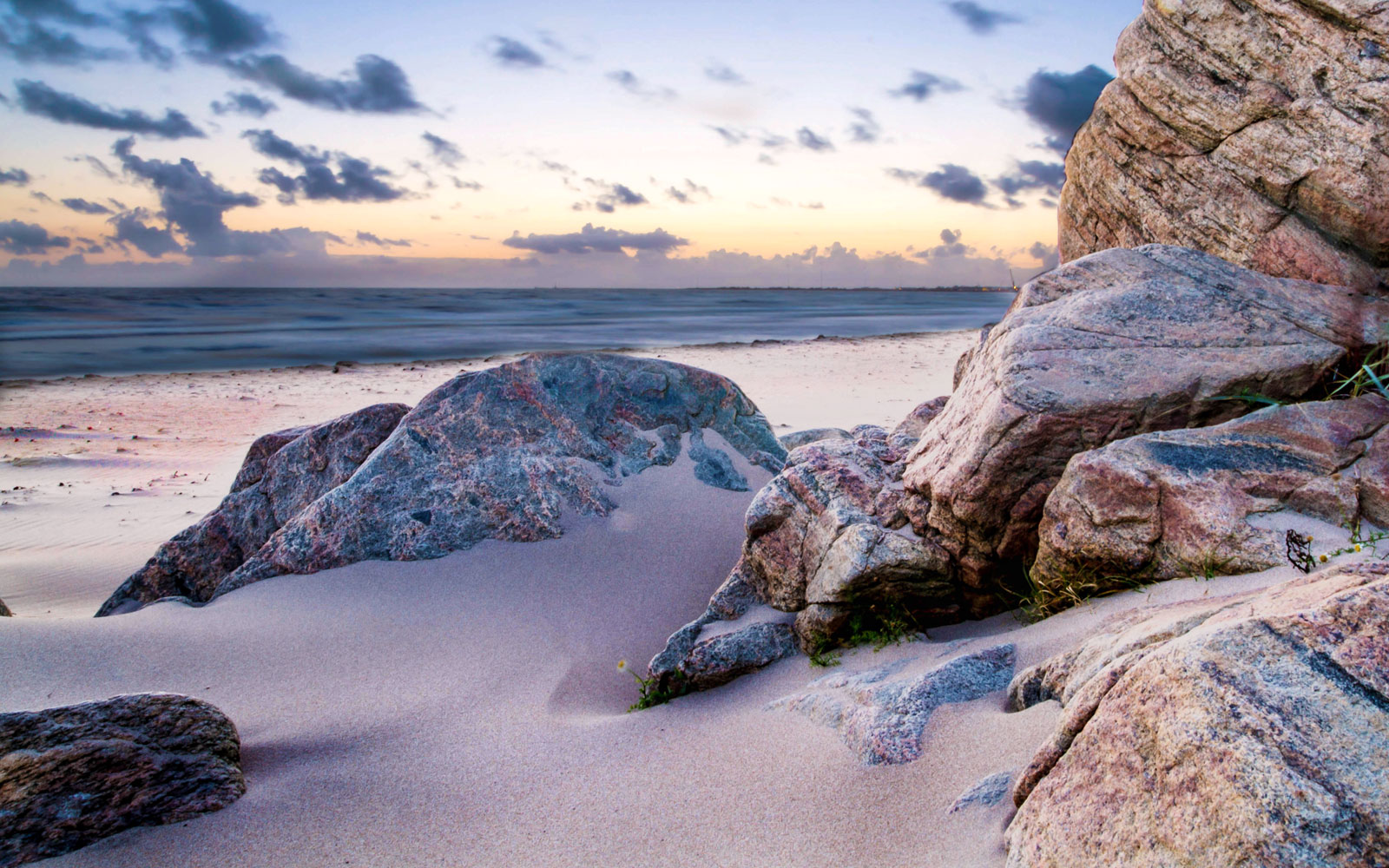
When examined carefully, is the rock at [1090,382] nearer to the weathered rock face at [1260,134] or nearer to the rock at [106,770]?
the weathered rock face at [1260,134]

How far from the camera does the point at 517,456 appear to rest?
5.67m

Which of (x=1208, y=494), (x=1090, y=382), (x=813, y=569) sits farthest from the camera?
(x=813, y=569)

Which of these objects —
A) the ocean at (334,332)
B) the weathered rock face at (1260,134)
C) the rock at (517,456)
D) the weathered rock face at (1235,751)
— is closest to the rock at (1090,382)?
the weathered rock face at (1260,134)

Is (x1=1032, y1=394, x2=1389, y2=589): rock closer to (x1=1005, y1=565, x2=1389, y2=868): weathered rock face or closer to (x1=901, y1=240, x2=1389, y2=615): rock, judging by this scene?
(x1=901, y1=240, x2=1389, y2=615): rock

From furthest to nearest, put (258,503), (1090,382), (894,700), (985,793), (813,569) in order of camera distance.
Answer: (258,503), (813,569), (1090,382), (894,700), (985,793)

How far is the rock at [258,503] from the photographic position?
218 inches

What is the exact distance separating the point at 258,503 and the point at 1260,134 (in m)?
7.68

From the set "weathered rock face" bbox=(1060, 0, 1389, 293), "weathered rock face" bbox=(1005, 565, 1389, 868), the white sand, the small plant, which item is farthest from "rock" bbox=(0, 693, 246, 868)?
"weathered rock face" bbox=(1060, 0, 1389, 293)

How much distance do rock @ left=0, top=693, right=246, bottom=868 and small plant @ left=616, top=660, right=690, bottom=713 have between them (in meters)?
1.74

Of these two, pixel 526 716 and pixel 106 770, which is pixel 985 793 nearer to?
pixel 526 716

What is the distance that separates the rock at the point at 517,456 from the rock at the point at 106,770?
6.56 ft

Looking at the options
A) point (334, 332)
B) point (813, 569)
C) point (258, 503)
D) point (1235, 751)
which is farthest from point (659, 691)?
point (334, 332)

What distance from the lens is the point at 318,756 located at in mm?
3480

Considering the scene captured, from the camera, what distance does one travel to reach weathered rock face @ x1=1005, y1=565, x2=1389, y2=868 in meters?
1.72
